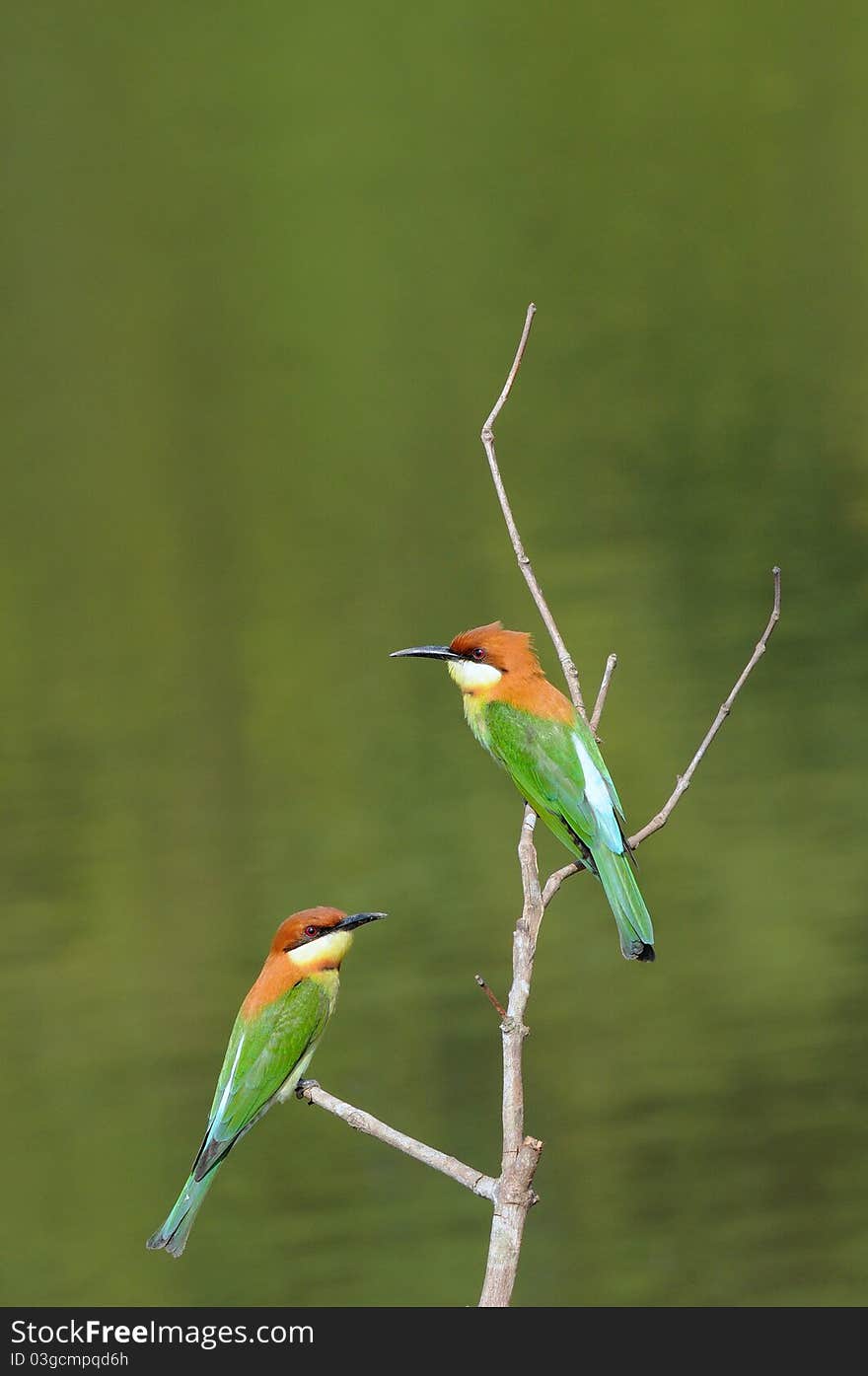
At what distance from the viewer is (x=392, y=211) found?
2.93m

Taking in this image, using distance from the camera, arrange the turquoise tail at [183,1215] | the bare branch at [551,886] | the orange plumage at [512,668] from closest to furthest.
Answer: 1. the bare branch at [551,886]
2. the turquoise tail at [183,1215]
3. the orange plumage at [512,668]

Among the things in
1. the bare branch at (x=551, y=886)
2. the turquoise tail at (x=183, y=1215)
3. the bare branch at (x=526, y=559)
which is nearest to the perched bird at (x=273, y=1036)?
the turquoise tail at (x=183, y=1215)

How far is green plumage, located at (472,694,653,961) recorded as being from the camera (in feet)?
4.77

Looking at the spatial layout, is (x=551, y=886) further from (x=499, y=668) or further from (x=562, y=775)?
(x=499, y=668)

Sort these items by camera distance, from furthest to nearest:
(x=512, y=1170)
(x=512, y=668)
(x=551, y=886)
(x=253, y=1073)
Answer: (x=512, y=668) < (x=253, y=1073) < (x=551, y=886) < (x=512, y=1170)

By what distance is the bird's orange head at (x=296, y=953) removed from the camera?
5.02 ft

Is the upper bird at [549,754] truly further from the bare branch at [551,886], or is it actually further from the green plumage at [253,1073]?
the green plumage at [253,1073]

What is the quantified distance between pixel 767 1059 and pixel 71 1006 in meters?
1.24

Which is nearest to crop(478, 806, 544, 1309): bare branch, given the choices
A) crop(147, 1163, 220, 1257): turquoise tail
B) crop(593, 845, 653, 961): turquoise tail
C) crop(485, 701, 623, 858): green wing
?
crop(593, 845, 653, 961): turquoise tail

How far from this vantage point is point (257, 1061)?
1.51m

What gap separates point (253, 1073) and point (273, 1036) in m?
0.04

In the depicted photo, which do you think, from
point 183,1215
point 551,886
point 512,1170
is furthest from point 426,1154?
point 183,1215

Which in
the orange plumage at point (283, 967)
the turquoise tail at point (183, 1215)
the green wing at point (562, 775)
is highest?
the green wing at point (562, 775)

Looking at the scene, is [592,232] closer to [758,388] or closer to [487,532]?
[758,388]
